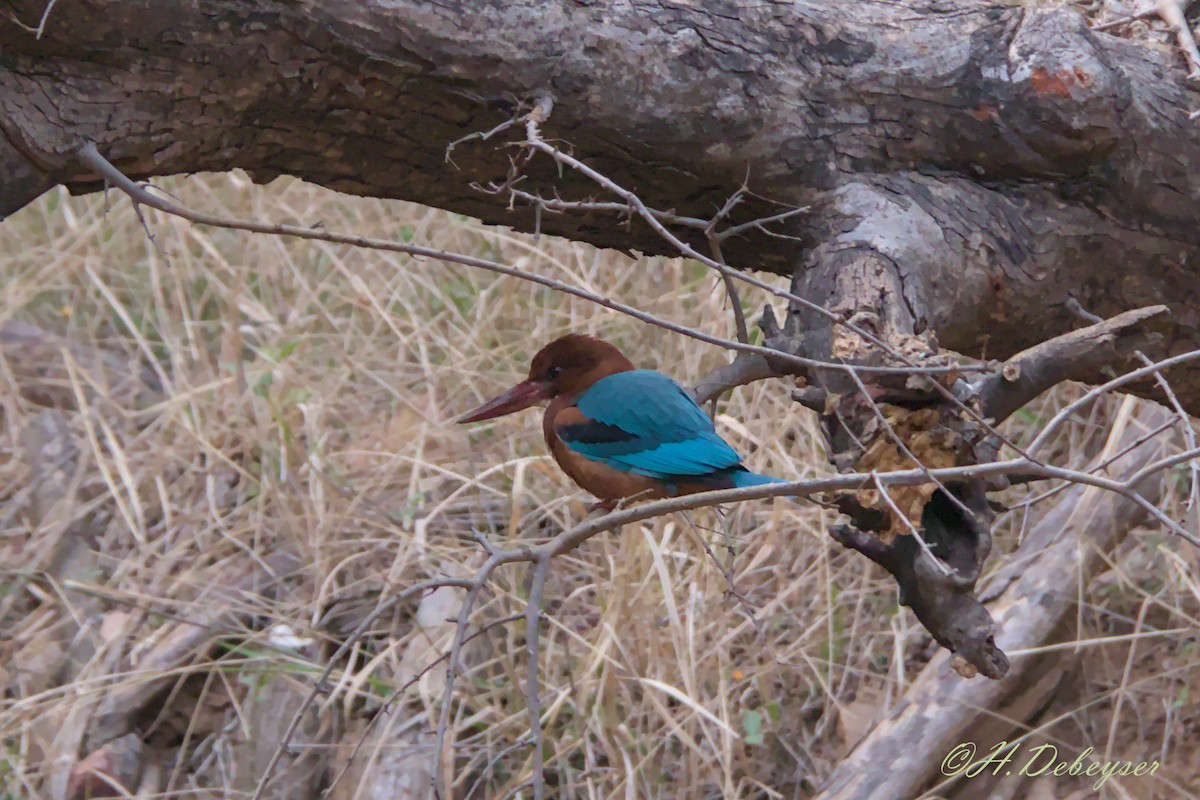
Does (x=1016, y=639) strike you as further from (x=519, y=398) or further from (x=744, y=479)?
(x=519, y=398)

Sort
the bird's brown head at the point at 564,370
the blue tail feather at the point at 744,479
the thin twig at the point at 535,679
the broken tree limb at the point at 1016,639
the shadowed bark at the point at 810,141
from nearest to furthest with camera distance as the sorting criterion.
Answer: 1. the thin twig at the point at 535,679
2. the shadowed bark at the point at 810,141
3. the blue tail feather at the point at 744,479
4. the bird's brown head at the point at 564,370
5. the broken tree limb at the point at 1016,639

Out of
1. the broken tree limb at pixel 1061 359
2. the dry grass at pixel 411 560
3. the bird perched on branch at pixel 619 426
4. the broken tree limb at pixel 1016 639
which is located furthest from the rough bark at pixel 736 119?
the broken tree limb at pixel 1016 639

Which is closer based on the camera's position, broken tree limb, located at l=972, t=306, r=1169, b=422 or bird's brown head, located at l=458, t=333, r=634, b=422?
broken tree limb, located at l=972, t=306, r=1169, b=422

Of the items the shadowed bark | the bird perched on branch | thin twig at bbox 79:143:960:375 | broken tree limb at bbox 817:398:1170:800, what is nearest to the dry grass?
broken tree limb at bbox 817:398:1170:800

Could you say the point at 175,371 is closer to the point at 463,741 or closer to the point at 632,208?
the point at 463,741

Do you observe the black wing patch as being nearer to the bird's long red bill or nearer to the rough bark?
the bird's long red bill

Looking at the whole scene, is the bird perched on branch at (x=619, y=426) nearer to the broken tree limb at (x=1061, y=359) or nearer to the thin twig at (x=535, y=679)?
the broken tree limb at (x=1061, y=359)

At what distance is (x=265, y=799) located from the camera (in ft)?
7.97

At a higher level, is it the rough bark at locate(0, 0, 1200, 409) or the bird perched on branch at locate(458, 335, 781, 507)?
the rough bark at locate(0, 0, 1200, 409)

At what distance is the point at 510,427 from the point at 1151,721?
1.52 meters

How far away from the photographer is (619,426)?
172 cm

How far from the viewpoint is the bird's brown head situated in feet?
5.94

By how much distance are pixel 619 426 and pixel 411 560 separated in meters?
1.02

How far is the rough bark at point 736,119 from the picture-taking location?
120 centimetres
